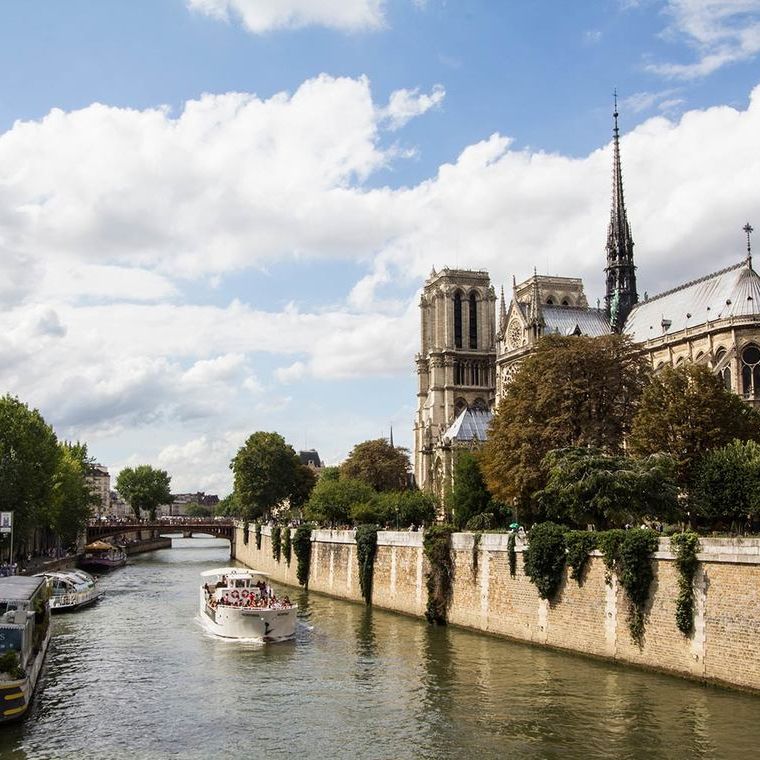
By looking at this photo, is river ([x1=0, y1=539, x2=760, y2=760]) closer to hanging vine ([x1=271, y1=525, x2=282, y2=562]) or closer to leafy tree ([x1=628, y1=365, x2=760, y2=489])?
leafy tree ([x1=628, y1=365, x2=760, y2=489])

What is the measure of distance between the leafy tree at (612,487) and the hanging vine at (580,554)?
3.56 metres

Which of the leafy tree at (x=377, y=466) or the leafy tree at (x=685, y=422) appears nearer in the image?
the leafy tree at (x=685, y=422)

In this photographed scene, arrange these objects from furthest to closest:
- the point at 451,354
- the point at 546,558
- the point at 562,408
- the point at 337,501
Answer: the point at 451,354
the point at 337,501
the point at 562,408
the point at 546,558

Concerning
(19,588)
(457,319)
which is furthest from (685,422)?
(457,319)

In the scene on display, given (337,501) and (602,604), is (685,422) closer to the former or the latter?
(602,604)

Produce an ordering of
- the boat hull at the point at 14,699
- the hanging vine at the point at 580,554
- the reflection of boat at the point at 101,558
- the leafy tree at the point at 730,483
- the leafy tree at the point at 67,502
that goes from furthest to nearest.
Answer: the reflection of boat at the point at 101,558, the leafy tree at the point at 67,502, the leafy tree at the point at 730,483, the hanging vine at the point at 580,554, the boat hull at the point at 14,699

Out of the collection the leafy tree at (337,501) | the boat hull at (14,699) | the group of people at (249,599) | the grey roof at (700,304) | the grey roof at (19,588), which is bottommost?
the boat hull at (14,699)

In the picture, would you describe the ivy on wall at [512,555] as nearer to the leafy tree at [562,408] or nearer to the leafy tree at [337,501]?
the leafy tree at [562,408]

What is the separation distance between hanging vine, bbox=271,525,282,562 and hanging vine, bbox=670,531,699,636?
156 feet

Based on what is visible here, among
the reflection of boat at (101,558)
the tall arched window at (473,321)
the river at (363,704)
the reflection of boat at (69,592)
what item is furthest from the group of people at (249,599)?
the tall arched window at (473,321)

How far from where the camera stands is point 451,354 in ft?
400

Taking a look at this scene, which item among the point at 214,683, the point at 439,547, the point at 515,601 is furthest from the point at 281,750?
the point at 439,547

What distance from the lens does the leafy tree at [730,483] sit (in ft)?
134

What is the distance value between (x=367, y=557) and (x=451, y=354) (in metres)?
68.2
